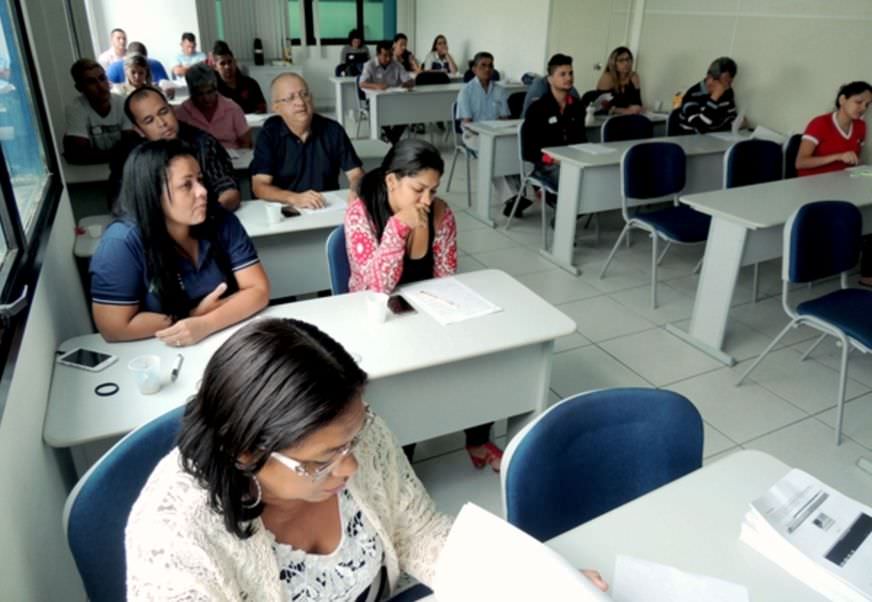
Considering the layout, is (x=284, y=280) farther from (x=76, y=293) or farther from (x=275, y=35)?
(x=275, y=35)

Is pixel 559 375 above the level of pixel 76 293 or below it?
below

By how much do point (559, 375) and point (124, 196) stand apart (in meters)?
1.99

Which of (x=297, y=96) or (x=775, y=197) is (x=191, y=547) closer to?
(x=297, y=96)

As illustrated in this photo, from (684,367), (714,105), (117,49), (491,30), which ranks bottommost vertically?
(684,367)

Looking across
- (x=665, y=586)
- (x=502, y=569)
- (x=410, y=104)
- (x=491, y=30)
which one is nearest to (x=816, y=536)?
(x=665, y=586)

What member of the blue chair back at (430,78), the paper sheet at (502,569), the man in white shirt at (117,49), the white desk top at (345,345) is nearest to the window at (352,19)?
the blue chair back at (430,78)

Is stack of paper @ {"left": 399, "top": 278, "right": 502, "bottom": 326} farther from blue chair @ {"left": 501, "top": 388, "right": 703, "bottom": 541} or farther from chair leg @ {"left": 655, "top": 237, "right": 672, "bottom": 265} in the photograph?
chair leg @ {"left": 655, "top": 237, "right": 672, "bottom": 265}

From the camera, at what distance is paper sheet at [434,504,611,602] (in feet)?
2.51

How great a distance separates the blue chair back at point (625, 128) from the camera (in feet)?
15.3

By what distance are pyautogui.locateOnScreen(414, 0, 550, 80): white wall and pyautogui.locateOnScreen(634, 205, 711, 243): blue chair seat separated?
3861 mm

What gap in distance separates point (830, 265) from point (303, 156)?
2.58m

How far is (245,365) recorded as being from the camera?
33.6 inches

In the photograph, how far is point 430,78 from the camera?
7.51m

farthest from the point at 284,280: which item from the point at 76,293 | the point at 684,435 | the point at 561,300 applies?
the point at 684,435
